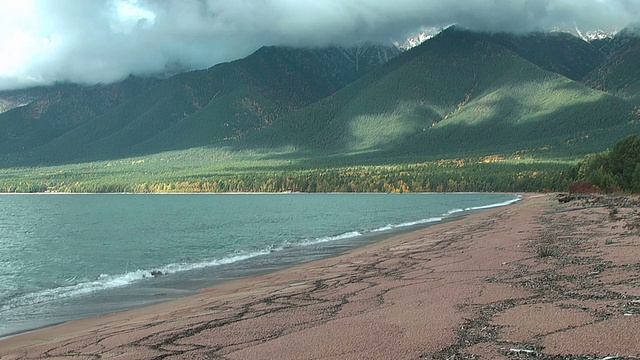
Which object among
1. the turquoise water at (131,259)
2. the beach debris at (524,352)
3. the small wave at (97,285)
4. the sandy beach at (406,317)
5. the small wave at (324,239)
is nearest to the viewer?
the beach debris at (524,352)

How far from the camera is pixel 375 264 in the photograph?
2891 cm

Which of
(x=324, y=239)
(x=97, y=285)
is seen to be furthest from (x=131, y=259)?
(x=324, y=239)

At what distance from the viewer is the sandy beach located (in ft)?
39.1

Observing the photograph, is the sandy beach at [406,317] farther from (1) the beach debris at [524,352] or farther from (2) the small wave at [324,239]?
(2) the small wave at [324,239]

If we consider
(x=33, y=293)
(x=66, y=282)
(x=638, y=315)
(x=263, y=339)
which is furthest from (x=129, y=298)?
(x=638, y=315)

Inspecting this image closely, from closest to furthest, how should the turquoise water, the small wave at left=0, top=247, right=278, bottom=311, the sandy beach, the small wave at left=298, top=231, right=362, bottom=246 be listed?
the sandy beach
the turquoise water
the small wave at left=0, top=247, right=278, bottom=311
the small wave at left=298, top=231, right=362, bottom=246

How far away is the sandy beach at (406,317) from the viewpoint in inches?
470

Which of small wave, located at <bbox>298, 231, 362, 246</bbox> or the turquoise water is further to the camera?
small wave, located at <bbox>298, 231, 362, 246</bbox>

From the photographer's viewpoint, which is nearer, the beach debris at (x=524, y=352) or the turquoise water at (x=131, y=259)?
the beach debris at (x=524, y=352)

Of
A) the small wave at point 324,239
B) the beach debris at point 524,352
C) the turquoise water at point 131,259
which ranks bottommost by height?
the small wave at point 324,239

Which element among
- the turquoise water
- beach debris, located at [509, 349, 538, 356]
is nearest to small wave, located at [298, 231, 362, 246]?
the turquoise water

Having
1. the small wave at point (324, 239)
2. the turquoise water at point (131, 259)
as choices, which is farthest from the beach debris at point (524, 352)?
the small wave at point (324, 239)

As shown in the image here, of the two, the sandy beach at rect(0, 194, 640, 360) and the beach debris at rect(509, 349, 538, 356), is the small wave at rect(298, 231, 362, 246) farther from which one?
the beach debris at rect(509, 349, 538, 356)

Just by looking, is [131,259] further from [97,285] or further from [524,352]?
[524,352]
